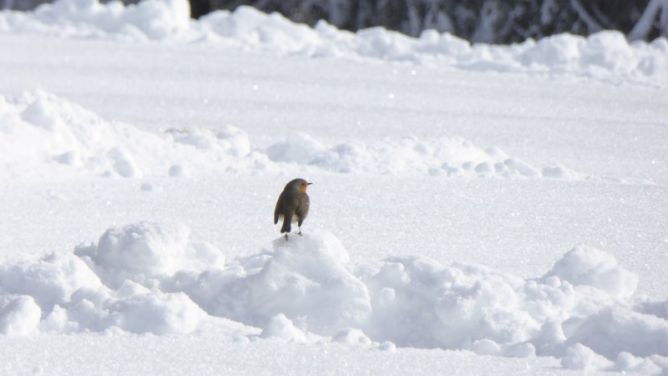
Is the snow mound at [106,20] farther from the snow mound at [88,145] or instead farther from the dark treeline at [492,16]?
the snow mound at [88,145]

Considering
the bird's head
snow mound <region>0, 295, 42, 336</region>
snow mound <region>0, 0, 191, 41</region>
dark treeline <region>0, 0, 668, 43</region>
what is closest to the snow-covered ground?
snow mound <region>0, 295, 42, 336</region>

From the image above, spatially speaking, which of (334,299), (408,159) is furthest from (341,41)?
(334,299)

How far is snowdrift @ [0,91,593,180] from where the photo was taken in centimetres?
534

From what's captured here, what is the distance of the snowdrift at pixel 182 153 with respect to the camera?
5.34 m

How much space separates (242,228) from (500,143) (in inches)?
105

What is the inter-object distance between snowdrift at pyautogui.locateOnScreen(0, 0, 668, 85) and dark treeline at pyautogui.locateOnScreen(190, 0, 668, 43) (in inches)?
91.1

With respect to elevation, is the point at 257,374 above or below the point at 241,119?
above

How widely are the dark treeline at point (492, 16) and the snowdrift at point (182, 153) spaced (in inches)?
310

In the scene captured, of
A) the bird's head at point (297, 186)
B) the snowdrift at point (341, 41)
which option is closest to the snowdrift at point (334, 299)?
the bird's head at point (297, 186)

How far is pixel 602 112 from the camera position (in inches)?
324

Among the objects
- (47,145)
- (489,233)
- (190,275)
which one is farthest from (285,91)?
(190,275)

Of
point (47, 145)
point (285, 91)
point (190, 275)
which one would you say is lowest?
point (285, 91)

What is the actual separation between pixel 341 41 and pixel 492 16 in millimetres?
3177

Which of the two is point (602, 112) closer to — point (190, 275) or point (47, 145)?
point (47, 145)
